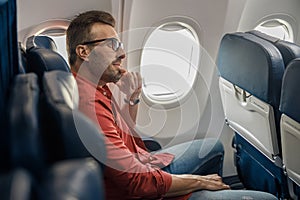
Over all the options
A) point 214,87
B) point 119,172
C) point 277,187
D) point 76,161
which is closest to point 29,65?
point 119,172

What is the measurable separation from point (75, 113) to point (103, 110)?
0.80 metres

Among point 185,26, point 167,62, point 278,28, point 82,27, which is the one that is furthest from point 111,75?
point 278,28

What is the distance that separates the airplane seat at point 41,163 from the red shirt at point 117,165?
2.55ft

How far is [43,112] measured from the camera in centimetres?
68

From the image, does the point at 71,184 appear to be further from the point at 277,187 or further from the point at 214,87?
the point at 214,87

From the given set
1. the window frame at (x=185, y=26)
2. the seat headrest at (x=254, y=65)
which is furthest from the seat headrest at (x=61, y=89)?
the window frame at (x=185, y=26)

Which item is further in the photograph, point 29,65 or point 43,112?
point 29,65

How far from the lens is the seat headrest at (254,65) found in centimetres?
189

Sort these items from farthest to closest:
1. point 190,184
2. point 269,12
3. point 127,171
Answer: point 269,12, point 190,184, point 127,171

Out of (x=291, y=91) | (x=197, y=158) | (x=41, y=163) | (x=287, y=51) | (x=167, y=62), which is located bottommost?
(x=197, y=158)

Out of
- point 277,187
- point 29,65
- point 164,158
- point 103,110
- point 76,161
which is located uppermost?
point 76,161

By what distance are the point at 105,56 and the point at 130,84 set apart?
0.28m

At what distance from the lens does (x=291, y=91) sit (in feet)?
5.67

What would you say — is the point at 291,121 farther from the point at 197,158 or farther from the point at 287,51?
the point at 197,158
